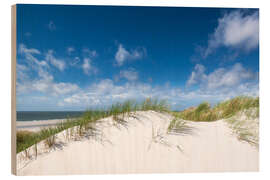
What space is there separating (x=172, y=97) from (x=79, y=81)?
4.89ft

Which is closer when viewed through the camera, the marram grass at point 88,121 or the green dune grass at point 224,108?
the marram grass at point 88,121

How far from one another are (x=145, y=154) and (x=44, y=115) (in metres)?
1.64

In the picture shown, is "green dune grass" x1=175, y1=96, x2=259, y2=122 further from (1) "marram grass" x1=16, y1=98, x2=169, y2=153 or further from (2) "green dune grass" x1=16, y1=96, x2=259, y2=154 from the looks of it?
(1) "marram grass" x1=16, y1=98, x2=169, y2=153

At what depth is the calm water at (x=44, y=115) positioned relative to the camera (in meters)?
2.89

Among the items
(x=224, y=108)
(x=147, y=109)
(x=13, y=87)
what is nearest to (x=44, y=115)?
(x=13, y=87)

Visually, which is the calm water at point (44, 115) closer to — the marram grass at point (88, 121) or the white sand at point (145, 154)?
the marram grass at point (88, 121)

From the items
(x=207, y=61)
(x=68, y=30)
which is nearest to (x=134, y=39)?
(x=68, y=30)

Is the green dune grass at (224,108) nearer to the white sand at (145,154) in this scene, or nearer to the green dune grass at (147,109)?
the green dune grass at (147,109)

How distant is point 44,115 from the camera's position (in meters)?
2.91

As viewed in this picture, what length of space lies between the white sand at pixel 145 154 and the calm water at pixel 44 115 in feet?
1.02

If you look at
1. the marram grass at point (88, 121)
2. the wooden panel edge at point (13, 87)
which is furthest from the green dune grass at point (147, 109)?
the wooden panel edge at point (13, 87)

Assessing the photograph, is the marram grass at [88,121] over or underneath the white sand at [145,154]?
over

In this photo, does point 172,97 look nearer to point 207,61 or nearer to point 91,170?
point 207,61

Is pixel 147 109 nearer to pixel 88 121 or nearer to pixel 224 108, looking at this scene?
pixel 88 121
